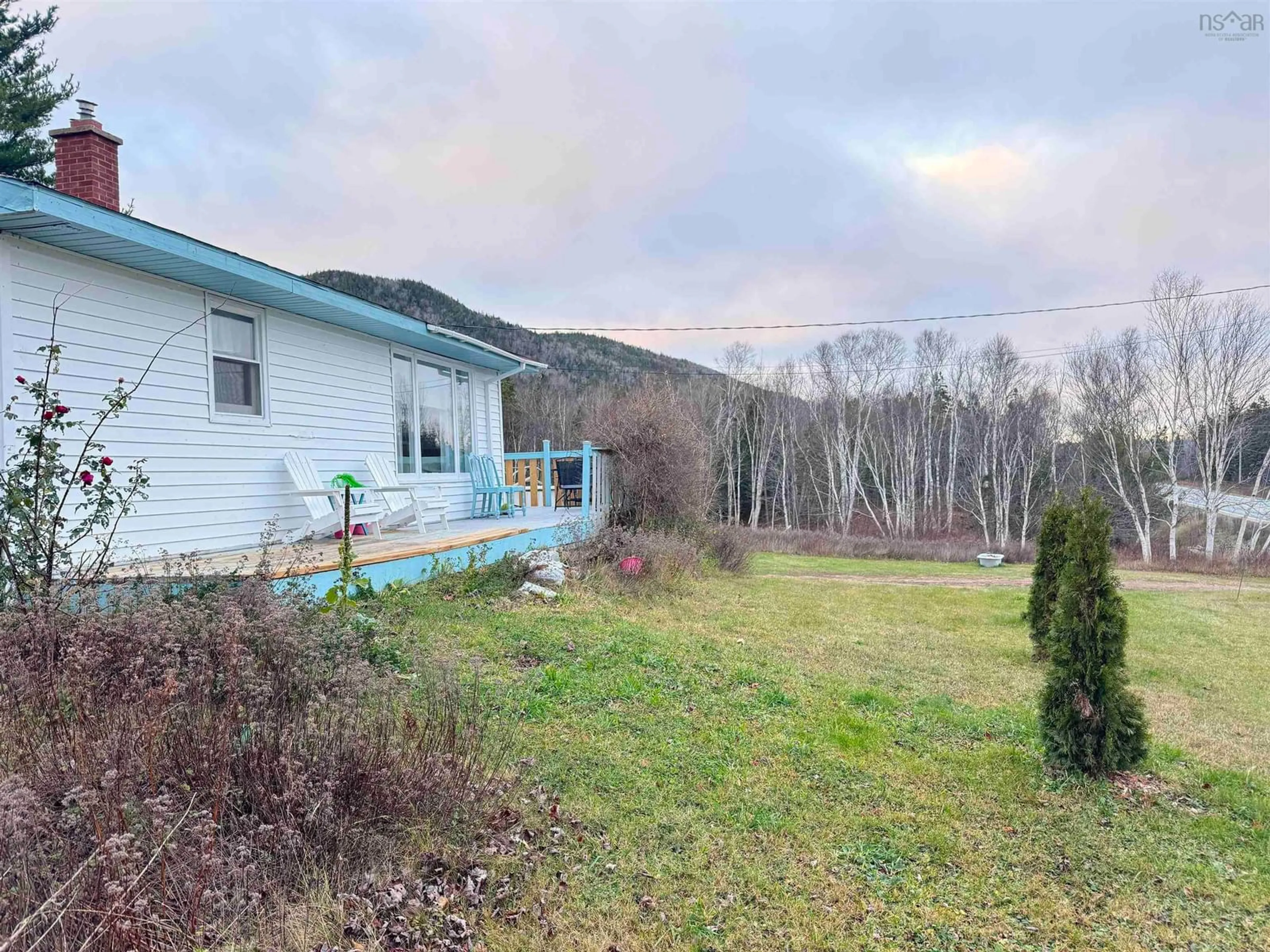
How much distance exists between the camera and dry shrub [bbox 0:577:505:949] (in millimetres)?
1704

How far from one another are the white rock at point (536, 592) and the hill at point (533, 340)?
2173 centimetres

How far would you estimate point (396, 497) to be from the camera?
26.3 ft

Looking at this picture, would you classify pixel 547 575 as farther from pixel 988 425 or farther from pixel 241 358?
pixel 988 425

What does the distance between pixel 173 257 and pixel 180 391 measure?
1221mm

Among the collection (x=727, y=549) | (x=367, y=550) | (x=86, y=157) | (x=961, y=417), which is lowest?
(x=727, y=549)

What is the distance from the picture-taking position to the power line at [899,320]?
19.4 metres

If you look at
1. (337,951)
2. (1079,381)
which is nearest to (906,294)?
(1079,381)

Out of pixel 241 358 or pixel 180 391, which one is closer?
pixel 180 391

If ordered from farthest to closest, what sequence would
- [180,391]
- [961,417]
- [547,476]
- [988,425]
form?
[961,417] < [988,425] < [547,476] < [180,391]

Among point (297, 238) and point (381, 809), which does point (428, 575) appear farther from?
point (297, 238)

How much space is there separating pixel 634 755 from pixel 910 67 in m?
12.2

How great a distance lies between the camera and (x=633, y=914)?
2.11 m

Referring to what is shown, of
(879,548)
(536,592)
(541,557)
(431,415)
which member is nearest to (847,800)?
(536,592)

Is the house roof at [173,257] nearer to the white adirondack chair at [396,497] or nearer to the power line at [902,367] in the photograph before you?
the white adirondack chair at [396,497]
